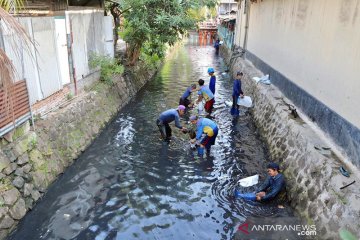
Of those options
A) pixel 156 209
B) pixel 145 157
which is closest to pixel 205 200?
pixel 156 209

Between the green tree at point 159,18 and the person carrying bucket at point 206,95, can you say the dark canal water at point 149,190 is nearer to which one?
the person carrying bucket at point 206,95

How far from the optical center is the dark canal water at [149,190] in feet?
21.4

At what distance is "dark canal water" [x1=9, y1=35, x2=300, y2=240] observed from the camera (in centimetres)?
652

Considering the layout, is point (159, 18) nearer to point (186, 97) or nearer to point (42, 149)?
point (186, 97)

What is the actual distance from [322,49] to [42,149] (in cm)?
795

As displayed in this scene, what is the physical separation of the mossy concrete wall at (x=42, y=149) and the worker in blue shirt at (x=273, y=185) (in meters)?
5.25

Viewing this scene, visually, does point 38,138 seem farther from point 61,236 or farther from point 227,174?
point 227,174

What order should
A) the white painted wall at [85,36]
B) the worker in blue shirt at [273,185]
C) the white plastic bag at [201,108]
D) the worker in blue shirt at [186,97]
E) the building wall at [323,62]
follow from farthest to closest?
1. the worker in blue shirt at [186,97]
2. the white plastic bag at [201,108]
3. the white painted wall at [85,36]
4. the worker in blue shirt at [273,185]
5. the building wall at [323,62]

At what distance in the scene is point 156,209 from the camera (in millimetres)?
7176

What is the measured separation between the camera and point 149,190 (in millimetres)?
7957

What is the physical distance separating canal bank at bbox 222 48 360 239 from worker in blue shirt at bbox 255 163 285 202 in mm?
402

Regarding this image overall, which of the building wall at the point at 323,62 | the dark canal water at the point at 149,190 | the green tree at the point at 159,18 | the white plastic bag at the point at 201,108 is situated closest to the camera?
the dark canal water at the point at 149,190

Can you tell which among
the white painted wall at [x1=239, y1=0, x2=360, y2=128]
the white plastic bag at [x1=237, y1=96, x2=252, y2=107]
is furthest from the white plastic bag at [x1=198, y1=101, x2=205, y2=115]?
the white painted wall at [x1=239, y1=0, x2=360, y2=128]
